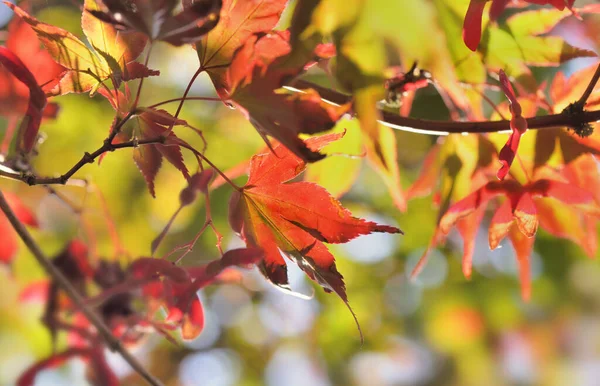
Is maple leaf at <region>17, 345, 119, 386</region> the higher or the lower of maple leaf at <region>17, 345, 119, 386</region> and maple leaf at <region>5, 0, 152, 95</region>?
the lower

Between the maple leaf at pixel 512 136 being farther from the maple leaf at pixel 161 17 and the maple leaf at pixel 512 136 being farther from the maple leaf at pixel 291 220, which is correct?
the maple leaf at pixel 161 17

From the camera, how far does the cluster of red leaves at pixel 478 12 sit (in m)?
0.42

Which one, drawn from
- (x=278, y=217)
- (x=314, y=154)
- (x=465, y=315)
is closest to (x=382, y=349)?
(x=465, y=315)

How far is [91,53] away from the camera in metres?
0.44

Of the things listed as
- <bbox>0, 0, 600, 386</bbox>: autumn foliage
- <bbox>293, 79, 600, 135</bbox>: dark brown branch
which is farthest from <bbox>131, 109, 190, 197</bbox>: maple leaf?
<bbox>293, 79, 600, 135</bbox>: dark brown branch

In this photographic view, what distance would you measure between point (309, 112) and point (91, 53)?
7.3 inches

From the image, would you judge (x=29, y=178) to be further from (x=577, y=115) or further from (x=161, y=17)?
(x=577, y=115)

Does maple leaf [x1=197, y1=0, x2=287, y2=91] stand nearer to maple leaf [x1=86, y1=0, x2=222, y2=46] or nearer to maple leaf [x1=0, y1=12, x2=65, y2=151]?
maple leaf [x1=86, y1=0, x2=222, y2=46]

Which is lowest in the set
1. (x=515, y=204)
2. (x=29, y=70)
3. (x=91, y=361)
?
(x=91, y=361)

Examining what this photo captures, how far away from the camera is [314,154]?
350 mm

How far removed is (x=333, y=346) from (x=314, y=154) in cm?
134

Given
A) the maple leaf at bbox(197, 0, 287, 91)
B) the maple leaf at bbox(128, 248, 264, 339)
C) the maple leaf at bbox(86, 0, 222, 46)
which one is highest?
the maple leaf at bbox(86, 0, 222, 46)

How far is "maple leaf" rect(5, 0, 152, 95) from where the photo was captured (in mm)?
415

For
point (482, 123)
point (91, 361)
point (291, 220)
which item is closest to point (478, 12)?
point (482, 123)
